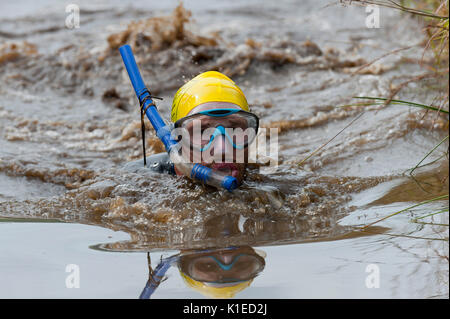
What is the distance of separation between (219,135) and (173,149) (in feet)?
1.19

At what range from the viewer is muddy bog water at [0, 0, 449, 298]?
2229 mm

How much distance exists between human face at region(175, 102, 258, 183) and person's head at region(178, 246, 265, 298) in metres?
0.71

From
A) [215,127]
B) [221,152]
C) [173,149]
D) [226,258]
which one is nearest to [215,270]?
[226,258]

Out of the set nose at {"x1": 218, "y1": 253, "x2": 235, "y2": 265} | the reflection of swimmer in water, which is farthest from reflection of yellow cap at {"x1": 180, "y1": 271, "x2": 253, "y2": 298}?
nose at {"x1": 218, "y1": 253, "x2": 235, "y2": 265}

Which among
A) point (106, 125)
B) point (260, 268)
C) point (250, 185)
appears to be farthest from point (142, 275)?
point (106, 125)

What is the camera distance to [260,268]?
2246mm

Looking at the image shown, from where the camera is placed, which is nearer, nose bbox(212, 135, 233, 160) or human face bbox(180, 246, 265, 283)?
human face bbox(180, 246, 265, 283)

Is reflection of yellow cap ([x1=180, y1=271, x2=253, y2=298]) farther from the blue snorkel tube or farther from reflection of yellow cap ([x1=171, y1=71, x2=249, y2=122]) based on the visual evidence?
reflection of yellow cap ([x1=171, y1=71, x2=249, y2=122])

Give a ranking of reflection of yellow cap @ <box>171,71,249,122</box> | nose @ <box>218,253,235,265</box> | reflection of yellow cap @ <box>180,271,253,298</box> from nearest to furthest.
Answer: reflection of yellow cap @ <box>180,271,253,298</box> → nose @ <box>218,253,235,265</box> → reflection of yellow cap @ <box>171,71,249,122</box>

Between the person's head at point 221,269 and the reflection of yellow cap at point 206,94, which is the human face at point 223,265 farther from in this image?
the reflection of yellow cap at point 206,94

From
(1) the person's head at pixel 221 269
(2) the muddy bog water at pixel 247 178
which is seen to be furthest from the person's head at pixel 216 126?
(1) the person's head at pixel 221 269

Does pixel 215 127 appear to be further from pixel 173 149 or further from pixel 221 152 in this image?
pixel 173 149

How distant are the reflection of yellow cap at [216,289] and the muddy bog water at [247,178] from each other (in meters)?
0.05

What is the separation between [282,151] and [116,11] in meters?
5.87
